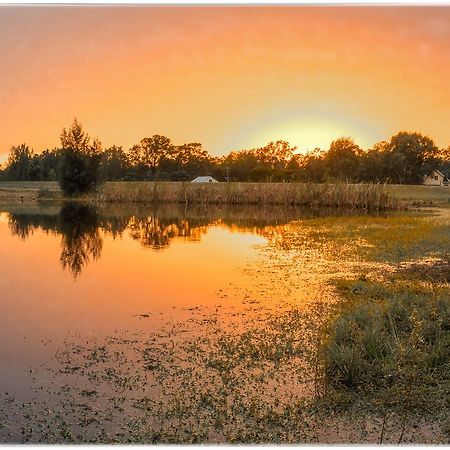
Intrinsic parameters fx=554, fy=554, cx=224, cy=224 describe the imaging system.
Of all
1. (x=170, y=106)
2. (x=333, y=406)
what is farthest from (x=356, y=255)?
(x=333, y=406)

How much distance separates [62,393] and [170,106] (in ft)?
20.0

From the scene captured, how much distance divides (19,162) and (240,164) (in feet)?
38.1

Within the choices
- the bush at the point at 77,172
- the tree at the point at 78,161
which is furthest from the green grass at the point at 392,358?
the bush at the point at 77,172

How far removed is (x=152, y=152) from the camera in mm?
17703

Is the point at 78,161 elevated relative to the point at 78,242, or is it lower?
elevated

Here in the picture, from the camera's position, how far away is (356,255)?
1093 cm

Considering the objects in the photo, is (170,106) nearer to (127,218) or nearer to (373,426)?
(373,426)

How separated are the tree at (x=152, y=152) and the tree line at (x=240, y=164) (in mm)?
38

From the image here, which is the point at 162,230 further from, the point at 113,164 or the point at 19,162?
the point at 113,164

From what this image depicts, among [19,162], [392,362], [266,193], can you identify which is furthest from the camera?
[266,193]

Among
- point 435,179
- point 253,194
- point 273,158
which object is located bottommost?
point 253,194

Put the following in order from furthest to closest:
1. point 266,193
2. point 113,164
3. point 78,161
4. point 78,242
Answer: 1. point 266,193
2. point 78,161
3. point 113,164
4. point 78,242

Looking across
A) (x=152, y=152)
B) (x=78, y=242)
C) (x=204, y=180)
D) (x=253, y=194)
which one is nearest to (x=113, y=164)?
(x=152, y=152)

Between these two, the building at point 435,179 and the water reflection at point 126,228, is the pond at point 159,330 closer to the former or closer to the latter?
the water reflection at point 126,228
